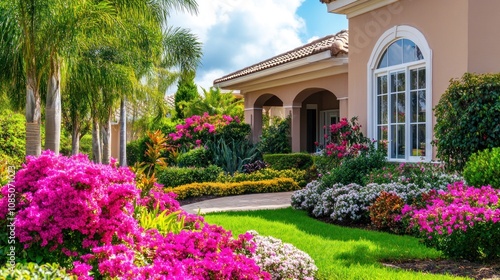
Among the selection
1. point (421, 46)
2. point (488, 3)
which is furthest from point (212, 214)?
point (488, 3)

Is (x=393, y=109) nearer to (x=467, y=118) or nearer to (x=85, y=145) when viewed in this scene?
(x=467, y=118)

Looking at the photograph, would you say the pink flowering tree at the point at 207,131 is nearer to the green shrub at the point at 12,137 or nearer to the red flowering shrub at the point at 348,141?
the green shrub at the point at 12,137

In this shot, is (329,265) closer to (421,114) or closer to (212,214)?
(212,214)

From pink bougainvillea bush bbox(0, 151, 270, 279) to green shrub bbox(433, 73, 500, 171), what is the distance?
6.07m

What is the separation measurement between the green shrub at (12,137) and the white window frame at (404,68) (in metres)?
11.3

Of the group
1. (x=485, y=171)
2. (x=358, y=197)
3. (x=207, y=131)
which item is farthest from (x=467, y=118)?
(x=207, y=131)

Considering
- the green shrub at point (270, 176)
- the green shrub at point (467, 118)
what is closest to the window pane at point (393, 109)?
the green shrub at point (467, 118)

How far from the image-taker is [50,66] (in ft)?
39.4

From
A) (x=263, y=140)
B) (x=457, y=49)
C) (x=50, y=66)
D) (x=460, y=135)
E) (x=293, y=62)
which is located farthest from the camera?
(x=263, y=140)

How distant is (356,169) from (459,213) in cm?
550

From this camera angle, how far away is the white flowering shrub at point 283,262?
5215 mm

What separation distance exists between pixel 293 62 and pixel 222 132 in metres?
5.20

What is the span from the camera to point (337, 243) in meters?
7.19

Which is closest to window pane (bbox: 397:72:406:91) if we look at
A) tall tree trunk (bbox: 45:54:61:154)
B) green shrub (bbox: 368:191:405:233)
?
green shrub (bbox: 368:191:405:233)
